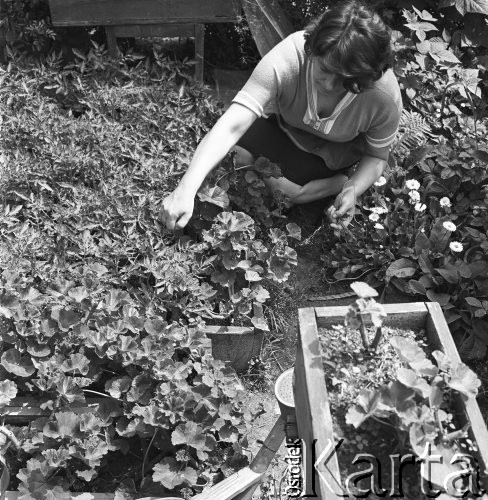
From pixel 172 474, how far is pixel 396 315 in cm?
106

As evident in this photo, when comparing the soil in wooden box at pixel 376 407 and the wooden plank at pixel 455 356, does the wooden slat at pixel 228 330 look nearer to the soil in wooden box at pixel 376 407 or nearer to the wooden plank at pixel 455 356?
the soil in wooden box at pixel 376 407

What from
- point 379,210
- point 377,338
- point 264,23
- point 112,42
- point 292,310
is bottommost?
point 292,310

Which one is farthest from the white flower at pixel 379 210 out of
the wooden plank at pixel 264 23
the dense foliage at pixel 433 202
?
the wooden plank at pixel 264 23

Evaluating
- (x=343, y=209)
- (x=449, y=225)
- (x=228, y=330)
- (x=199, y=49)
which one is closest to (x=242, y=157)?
(x=343, y=209)

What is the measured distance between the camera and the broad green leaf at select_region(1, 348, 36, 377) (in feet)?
8.43

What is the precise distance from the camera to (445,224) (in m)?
3.33

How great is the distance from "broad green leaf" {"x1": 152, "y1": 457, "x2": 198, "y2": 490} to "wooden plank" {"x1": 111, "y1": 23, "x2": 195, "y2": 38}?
2.75 metres

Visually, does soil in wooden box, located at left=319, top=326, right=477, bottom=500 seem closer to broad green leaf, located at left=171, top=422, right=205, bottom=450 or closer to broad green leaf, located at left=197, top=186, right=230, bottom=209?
broad green leaf, located at left=171, top=422, right=205, bottom=450

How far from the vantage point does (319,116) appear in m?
3.14

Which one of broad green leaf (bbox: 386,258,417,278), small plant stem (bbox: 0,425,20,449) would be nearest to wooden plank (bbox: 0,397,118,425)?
small plant stem (bbox: 0,425,20,449)

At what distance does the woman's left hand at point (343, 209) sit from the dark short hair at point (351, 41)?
773 mm

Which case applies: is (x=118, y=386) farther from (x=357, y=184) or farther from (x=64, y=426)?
(x=357, y=184)

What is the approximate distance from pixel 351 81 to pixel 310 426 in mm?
1488

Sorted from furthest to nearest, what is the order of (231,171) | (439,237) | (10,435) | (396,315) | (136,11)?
(136,11), (439,237), (231,171), (10,435), (396,315)
